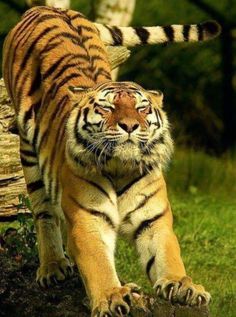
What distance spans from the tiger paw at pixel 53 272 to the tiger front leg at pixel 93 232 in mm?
413

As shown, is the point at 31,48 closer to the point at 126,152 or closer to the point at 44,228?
the point at 44,228

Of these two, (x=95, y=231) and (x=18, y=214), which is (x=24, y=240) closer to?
(x=18, y=214)

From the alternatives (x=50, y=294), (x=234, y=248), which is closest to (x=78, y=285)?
(x=50, y=294)

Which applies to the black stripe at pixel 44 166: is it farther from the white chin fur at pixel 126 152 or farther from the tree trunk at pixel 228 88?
the tree trunk at pixel 228 88

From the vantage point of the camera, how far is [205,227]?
9.24 m

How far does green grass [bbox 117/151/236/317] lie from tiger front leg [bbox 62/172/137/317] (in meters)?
1.12

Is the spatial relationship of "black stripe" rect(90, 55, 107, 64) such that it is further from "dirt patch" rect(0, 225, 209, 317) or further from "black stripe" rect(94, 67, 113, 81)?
"dirt patch" rect(0, 225, 209, 317)

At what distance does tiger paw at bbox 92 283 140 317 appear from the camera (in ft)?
16.8

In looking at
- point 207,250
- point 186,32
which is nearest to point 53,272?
point 186,32

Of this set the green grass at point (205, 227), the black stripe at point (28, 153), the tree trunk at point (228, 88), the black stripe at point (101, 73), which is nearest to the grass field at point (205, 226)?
the green grass at point (205, 227)

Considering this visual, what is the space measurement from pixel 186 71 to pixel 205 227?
17.6 feet

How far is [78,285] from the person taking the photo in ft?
19.5

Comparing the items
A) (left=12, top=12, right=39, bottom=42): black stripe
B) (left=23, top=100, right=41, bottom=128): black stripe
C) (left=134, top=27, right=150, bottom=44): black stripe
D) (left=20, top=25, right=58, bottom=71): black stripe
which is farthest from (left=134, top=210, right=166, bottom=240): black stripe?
(left=134, top=27, right=150, bottom=44): black stripe

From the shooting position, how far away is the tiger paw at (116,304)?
16.8 feet
